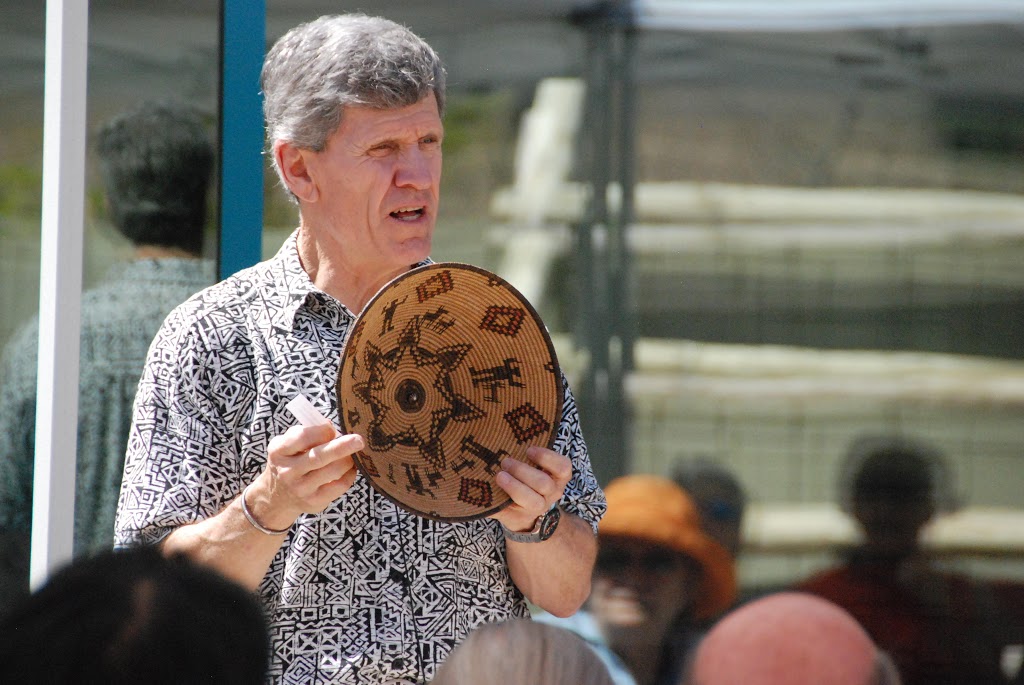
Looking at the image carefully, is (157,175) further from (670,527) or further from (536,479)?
(670,527)

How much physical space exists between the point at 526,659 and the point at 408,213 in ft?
2.07

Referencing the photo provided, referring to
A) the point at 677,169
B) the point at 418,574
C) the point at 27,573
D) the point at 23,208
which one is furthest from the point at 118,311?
the point at 677,169

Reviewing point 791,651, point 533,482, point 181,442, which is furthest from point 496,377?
point 791,651

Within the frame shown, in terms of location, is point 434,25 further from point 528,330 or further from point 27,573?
point 528,330

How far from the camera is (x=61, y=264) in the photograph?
2.00 m

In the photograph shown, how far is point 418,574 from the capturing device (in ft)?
5.28

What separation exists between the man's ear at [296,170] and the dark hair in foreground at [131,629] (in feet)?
2.77

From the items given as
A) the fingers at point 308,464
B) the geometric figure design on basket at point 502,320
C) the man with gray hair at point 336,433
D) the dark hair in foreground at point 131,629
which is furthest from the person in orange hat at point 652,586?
the dark hair in foreground at point 131,629

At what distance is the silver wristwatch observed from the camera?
1581 mm

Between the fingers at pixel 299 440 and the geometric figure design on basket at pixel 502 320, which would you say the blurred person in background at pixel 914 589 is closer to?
the geometric figure design on basket at pixel 502 320

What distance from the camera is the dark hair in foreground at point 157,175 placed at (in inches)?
101

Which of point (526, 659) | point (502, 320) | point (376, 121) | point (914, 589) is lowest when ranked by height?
point (914, 589)

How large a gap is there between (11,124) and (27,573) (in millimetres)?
862

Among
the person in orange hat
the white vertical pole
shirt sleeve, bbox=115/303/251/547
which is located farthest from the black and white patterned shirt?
the person in orange hat
